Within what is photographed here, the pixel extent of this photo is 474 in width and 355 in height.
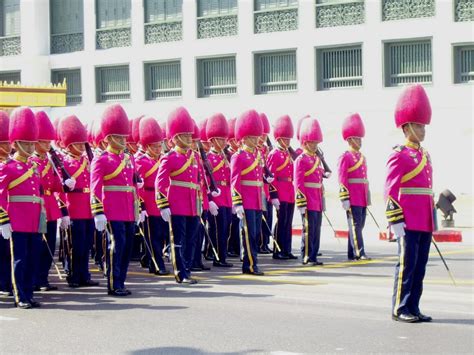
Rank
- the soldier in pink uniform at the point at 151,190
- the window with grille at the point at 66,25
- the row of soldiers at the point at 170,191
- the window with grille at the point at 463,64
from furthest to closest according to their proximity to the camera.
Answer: the window with grille at the point at 66,25 < the window with grille at the point at 463,64 < the soldier in pink uniform at the point at 151,190 < the row of soldiers at the point at 170,191

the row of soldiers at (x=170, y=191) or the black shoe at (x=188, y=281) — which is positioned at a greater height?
the row of soldiers at (x=170, y=191)

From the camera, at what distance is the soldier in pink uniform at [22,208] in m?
11.4

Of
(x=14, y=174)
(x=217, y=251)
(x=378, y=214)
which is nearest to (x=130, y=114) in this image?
(x=378, y=214)

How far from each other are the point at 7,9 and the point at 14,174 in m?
29.0

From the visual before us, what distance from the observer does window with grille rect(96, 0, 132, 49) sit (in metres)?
36.7

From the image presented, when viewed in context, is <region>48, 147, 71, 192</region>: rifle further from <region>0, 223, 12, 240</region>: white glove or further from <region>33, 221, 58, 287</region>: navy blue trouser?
<region>0, 223, 12, 240</region>: white glove

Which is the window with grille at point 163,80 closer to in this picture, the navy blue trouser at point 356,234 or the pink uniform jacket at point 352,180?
the pink uniform jacket at point 352,180

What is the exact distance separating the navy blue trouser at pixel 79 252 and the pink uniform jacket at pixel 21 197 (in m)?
1.69

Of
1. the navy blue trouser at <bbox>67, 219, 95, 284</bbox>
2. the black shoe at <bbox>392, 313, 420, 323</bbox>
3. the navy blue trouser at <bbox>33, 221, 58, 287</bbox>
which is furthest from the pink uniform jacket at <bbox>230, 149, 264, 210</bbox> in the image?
the black shoe at <bbox>392, 313, 420, 323</bbox>

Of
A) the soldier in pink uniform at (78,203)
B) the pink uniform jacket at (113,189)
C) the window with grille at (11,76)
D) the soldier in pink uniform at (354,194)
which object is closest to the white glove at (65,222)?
the soldier in pink uniform at (78,203)

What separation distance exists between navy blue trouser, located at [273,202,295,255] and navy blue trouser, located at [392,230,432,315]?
6.74m

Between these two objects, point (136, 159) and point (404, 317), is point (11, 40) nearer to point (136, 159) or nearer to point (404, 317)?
point (136, 159)

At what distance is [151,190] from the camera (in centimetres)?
1537

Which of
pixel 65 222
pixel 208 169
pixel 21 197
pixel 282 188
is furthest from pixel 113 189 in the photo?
pixel 282 188
